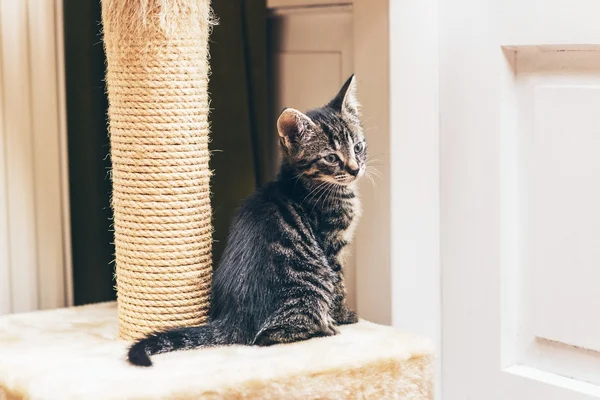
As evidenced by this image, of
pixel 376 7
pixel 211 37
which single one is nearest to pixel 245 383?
pixel 376 7

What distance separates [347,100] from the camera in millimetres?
1442

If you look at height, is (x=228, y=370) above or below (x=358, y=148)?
below

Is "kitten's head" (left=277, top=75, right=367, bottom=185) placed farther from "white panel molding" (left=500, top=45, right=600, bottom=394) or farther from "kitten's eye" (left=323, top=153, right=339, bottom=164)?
Answer: "white panel molding" (left=500, top=45, right=600, bottom=394)

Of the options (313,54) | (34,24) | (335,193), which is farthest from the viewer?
(313,54)

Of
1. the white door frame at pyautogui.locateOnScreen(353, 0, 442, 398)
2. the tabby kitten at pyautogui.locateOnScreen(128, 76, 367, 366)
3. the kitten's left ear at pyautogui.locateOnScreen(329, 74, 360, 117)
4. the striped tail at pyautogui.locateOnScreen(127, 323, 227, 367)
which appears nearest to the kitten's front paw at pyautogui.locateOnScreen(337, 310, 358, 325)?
the tabby kitten at pyautogui.locateOnScreen(128, 76, 367, 366)

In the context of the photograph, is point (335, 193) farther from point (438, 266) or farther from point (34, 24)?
point (34, 24)

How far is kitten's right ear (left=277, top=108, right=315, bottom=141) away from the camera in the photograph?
137cm

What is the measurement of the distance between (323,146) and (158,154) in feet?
0.91

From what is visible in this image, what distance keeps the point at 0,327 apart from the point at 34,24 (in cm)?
60

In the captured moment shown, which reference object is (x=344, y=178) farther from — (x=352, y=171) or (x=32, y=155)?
(x=32, y=155)

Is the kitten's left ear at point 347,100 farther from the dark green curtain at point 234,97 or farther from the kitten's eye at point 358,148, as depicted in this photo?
the dark green curtain at point 234,97

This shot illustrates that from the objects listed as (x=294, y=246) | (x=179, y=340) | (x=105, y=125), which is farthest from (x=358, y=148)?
(x=105, y=125)

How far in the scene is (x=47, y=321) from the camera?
1528 millimetres

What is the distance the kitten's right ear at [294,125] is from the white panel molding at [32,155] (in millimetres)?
551
